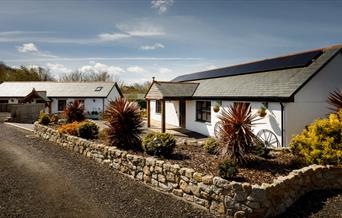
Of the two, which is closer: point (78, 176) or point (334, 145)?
point (334, 145)

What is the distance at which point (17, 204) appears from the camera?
5879mm

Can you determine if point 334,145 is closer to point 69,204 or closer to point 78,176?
point 69,204

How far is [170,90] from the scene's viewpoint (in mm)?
18094

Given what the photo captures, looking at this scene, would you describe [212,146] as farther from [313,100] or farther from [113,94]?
[113,94]

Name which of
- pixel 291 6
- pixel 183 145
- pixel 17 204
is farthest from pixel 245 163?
pixel 291 6

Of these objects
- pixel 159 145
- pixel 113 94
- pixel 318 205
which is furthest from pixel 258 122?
pixel 113 94

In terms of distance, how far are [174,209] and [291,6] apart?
1114 cm

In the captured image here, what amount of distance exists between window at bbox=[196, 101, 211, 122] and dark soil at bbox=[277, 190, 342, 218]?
1034 cm

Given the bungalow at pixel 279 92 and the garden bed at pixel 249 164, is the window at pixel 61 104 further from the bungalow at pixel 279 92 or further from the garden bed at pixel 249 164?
the garden bed at pixel 249 164

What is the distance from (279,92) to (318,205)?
6.32m

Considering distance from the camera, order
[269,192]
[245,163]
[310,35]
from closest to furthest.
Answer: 1. [269,192]
2. [245,163]
3. [310,35]

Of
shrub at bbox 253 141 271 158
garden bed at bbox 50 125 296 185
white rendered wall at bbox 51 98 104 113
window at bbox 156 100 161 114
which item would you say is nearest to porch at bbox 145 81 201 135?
window at bbox 156 100 161 114

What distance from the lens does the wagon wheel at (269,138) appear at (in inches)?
449

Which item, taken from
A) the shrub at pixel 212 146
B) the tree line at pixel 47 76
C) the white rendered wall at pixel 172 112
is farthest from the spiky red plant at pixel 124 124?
the tree line at pixel 47 76
